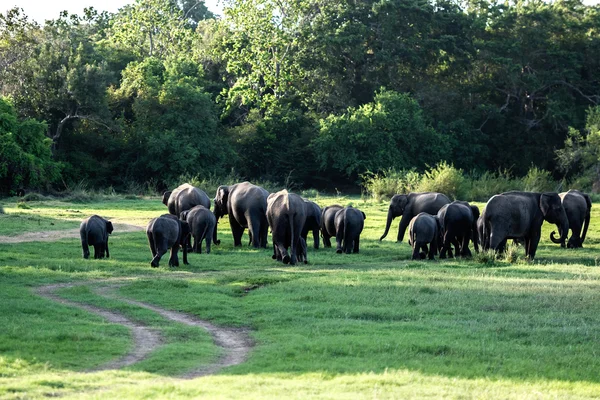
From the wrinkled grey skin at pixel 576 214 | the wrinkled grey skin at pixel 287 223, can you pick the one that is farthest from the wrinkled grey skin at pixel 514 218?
the wrinkled grey skin at pixel 287 223

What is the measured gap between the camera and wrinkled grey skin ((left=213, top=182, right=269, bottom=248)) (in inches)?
1024

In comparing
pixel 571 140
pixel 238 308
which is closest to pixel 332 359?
pixel 238 308

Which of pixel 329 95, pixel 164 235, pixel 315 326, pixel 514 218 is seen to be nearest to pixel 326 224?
pixel 514 218

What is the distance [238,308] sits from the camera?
1560cm

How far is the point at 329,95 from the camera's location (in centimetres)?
6088

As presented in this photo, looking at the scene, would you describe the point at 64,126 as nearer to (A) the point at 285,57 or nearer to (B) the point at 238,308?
(A) the point at 285,57

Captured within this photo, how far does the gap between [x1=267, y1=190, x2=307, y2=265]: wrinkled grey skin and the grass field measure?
2.10 ft

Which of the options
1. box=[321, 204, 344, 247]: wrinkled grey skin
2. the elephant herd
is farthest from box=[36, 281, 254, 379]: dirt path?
box=[321, 204, 344, 247]: wrinkled grey skin

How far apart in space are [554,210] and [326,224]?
234 inches

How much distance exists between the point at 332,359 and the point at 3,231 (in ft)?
61.2

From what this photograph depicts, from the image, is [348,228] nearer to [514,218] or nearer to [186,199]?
[514,218]

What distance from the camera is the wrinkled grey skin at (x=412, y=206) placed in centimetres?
2950

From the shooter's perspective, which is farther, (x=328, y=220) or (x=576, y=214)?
(x=576, y=214)

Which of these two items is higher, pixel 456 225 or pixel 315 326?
pixel 456 225
